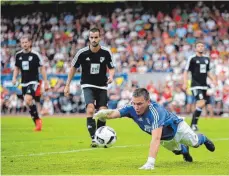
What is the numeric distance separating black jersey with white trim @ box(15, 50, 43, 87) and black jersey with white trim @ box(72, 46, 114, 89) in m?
4.17

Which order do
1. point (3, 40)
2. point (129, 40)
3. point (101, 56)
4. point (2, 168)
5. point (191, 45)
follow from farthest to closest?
1. point (3, 40)
2. point (129, 40)
3. point (191, 45)
4. point (101, 56)
5. point (2, 168)

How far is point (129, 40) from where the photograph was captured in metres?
37.5

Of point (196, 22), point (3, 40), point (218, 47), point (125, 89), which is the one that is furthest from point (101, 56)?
point (3, 40)

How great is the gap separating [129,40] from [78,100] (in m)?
5.49

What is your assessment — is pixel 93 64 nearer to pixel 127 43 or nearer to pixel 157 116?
pixel 157 116

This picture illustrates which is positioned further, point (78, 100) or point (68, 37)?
point (68, 37)

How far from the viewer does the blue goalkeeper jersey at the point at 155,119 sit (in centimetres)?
1044

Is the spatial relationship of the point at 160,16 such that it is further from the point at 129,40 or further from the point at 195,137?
the point at 195,137

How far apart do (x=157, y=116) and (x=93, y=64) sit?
17.1 ft

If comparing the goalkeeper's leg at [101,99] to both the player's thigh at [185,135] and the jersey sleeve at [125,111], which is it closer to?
the player's thigh at [185,135]

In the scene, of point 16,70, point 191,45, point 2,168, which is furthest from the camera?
point 191,45

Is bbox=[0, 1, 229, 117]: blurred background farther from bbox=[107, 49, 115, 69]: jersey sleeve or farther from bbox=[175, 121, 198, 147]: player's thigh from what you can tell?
bbox=[175, 121, 198, 147]: player's thigh

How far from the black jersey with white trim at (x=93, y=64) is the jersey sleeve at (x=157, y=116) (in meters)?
5.02

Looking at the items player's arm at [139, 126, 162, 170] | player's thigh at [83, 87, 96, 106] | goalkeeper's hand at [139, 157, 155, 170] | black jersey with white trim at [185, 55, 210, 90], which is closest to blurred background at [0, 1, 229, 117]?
black jersey with white trim at [185, 55, 210, 90]
